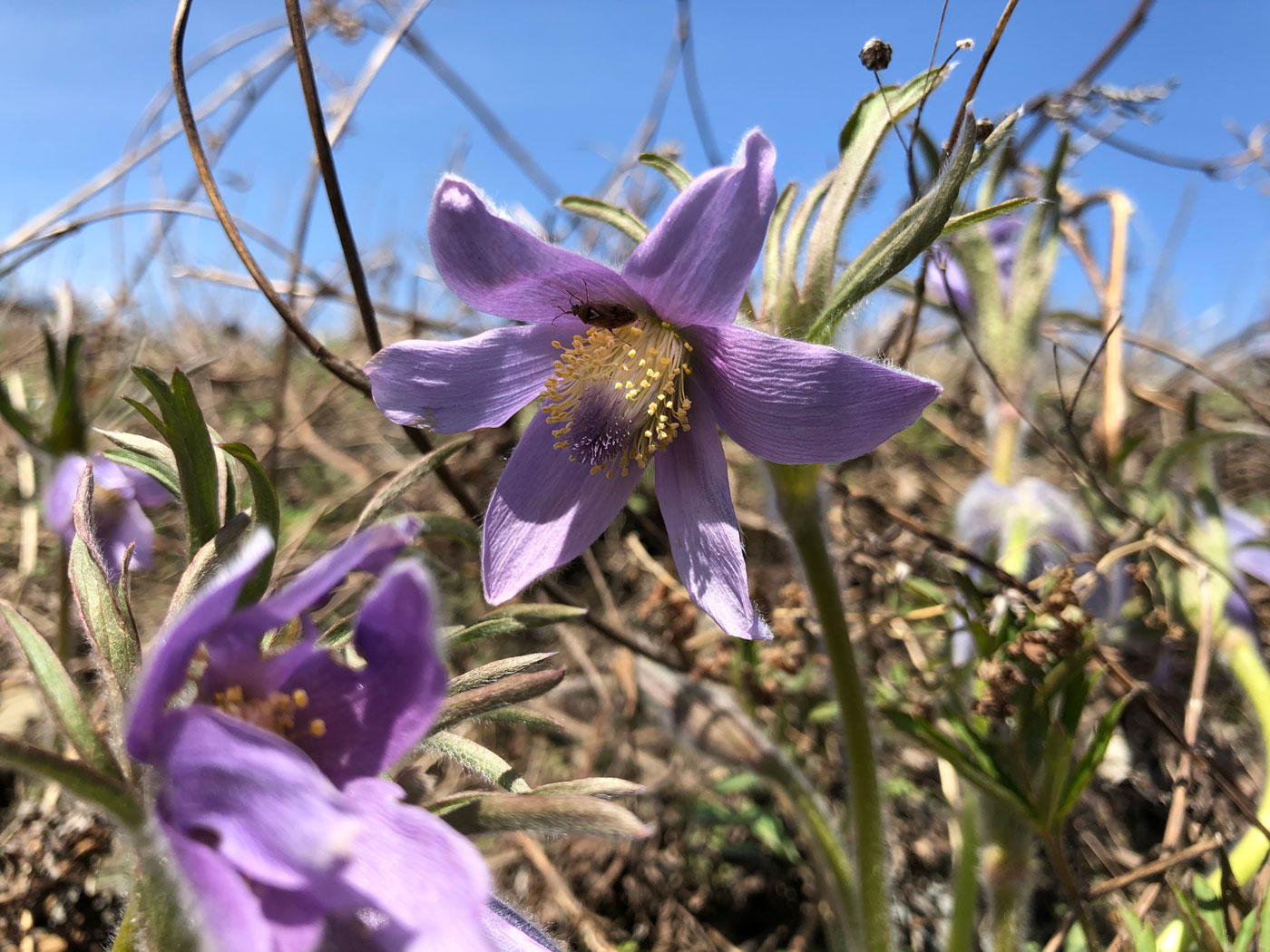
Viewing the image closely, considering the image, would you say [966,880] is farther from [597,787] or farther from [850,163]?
[850,163]

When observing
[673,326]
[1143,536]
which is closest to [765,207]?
[673,326]

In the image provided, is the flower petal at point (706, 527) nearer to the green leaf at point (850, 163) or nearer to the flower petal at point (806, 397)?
the flower petal at point (806, 397)

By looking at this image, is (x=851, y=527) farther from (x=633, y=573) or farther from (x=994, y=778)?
(x=633, y=573)

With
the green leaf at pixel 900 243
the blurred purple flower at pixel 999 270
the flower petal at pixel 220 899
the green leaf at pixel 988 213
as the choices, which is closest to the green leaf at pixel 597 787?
the flower petal at pixel 220 899

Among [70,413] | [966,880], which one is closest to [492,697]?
[966,880]

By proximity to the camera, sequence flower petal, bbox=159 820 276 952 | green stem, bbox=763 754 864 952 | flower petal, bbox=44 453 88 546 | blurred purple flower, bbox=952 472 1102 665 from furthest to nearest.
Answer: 1. blurred purple flower, bbox=952 472 1102 665
2. flower petal, bbox=44 453 88 546
3. green stem, bbox=763 754 864 952
4. flower petal, bbox=159 820 276 952

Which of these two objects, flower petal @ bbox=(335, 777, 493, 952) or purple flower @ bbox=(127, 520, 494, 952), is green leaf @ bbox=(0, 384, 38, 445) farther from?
flower petal @ bbox=(335, 777, 493, 952)

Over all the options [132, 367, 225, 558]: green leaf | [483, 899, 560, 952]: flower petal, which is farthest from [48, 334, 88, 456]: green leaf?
→ [483, 899, 560, 952]: flower petal
